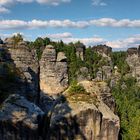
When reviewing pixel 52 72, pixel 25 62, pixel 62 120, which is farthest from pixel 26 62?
pixel 52 72

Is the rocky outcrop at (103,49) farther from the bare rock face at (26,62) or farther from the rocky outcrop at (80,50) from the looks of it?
the bare rock face at (26,62)

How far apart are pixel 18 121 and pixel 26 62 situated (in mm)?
21565

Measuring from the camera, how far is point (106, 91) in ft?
155

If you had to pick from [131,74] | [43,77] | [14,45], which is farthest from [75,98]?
[131,74]

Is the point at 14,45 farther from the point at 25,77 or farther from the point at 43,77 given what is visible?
the point at 43,77

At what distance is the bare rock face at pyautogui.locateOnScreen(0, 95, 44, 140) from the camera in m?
37.7

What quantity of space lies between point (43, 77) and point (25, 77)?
153 ft

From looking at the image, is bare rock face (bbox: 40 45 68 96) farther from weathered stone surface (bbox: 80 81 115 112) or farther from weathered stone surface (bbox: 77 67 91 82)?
weathered stone surface (bbox: 80 81 115 112)

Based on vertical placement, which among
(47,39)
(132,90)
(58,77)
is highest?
(47,39)

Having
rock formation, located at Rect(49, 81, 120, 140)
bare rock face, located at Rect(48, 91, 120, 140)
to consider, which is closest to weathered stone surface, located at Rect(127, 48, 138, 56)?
rock formation, located at Rect(49, 81, 120, 140)

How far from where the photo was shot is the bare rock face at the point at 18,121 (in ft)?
124

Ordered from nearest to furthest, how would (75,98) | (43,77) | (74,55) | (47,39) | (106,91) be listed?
(75,98)
(106,91)
(43,77)
(47,39)
(74,55)

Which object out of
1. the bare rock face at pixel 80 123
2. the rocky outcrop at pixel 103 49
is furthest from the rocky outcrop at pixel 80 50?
the bare rock face at pixel 80 123

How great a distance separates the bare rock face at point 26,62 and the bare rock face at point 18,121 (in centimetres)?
1575
